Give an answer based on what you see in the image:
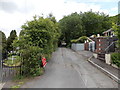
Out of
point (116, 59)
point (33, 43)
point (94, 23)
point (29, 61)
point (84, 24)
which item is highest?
point (94, 23)

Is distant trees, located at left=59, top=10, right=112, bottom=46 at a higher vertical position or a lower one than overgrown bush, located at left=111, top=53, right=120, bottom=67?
higher

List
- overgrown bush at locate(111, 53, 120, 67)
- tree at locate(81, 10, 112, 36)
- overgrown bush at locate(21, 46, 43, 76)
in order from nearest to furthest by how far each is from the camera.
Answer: overgrown bush at locate(21, 46, 43, 76)
overgrown bush at locate(111, 53, 120, 67)
tree at locate(81, 10, 112, 36)

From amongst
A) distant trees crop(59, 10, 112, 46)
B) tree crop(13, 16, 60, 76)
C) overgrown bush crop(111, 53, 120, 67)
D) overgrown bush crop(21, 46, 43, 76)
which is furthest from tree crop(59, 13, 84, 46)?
overgrown bush crop(21, 46, 43, 76)

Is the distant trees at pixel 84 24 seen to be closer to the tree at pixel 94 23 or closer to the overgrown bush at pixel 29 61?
the tree at pixel 94 23

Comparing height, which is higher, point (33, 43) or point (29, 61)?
point (33, 43)

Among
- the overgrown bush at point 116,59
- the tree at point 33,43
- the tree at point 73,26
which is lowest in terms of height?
the overgrown bush at point 116,59

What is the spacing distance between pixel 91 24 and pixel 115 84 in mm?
35334

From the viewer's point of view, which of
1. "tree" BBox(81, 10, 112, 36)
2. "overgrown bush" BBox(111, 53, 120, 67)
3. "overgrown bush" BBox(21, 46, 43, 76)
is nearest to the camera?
"overgrown bush" BBox(21, 46, 43, 76)

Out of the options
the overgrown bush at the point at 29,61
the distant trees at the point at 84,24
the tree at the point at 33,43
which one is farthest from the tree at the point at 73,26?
the overgrown bush at the point at 29,61

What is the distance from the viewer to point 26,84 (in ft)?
16.2

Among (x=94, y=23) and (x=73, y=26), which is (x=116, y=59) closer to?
(x=73, y=26)

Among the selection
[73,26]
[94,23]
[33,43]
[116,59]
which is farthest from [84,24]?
[33,43]

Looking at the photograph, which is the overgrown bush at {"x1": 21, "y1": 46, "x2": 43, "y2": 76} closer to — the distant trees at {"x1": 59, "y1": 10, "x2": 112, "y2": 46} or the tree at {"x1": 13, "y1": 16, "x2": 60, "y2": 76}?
the tree at {"x1": 13, "y1": 16, "x2": 60, "y2": 76}

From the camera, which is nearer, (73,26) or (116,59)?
(116,59)
